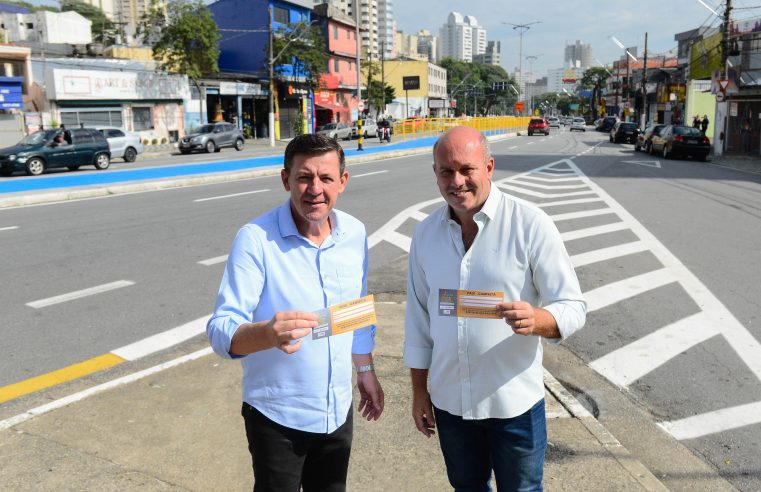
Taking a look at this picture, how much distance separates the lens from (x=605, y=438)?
386 cm

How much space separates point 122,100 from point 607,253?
106ft

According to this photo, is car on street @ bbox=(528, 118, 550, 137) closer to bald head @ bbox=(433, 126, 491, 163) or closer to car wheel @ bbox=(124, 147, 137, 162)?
car wheel @ bbox=(124, 147, 137, 162)

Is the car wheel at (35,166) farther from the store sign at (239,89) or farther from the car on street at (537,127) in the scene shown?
the car on street at (537,127)

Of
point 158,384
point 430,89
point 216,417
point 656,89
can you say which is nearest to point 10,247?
point 158,384

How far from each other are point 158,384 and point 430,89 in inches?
4527

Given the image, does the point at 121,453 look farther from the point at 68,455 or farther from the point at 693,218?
the point at 693,218

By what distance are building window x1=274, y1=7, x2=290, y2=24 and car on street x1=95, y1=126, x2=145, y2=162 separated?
2664 cm

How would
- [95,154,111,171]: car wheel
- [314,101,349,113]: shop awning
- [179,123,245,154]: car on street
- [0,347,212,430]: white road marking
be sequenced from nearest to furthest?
1. [0,347,212,430]: white road marking
2. [95,154,111,171]: car wheel
3. [179,123,245,154]: car on street
4. [314,101,349,113]: shop awning

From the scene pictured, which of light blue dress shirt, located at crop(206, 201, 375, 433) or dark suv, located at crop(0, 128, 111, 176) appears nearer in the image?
light blue dress shirt, located at crop(206, 201, 375, 433)

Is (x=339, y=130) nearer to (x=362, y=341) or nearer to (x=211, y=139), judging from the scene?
(x=211, y=139)

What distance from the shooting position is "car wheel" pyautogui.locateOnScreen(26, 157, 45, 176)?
68.9 ft

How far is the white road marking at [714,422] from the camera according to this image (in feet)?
13.9

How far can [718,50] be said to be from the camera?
1394 inches

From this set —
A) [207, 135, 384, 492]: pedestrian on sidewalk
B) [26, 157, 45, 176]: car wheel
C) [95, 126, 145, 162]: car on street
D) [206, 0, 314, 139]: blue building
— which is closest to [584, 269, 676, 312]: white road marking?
[207, 135, 384, 492]: pedestrian on sidewalk
